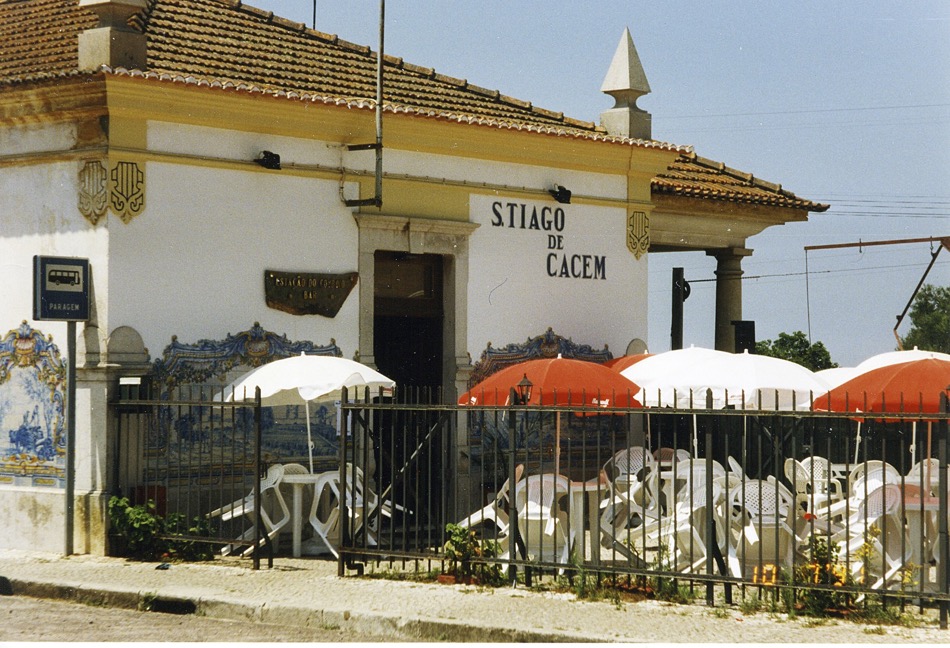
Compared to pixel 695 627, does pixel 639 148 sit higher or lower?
higher

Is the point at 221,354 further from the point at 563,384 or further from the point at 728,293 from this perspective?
the point at 728,293

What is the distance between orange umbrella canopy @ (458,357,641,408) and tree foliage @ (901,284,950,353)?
4086cm

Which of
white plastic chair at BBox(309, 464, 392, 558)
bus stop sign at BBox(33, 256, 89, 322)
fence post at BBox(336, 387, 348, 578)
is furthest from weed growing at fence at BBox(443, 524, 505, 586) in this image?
bus stop sign at BBox(33, 256, 89, 322)

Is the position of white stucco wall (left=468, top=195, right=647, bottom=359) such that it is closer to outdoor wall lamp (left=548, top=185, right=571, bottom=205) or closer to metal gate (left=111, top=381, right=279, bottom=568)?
outdoor wall lamp (left=548, top=185, right=571, bottom=205)

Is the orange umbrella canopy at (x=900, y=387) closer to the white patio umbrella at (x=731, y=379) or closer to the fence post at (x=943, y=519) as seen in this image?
the white patio umbrella at (x=731, y=379)

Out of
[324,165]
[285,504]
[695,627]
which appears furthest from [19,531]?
[695,627]

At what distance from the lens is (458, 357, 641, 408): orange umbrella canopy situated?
12547 millimetres

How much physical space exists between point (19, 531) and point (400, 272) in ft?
16.6

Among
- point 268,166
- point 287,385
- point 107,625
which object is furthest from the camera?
point 268,166

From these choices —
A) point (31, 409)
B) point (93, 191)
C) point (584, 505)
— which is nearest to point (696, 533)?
point (584, 505)

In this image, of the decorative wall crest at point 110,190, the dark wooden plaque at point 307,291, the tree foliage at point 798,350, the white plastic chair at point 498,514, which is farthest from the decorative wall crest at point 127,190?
the tree foliage at point 798,350

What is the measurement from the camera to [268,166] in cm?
1438

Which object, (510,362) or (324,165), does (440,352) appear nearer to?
(510,362)

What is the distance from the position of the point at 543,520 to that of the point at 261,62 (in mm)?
7079
